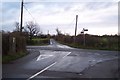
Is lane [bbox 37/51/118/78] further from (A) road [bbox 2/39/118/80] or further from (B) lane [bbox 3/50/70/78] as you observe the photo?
(B) lane [bbox 3/50/70/78]

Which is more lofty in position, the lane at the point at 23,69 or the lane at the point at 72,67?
the lane at the point at 23,69

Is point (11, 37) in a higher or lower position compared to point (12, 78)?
higher

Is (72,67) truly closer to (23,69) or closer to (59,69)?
(59,69)

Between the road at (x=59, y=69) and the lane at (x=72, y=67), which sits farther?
the lane at (x=72, y=67)

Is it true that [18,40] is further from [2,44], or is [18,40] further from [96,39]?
[96,39]

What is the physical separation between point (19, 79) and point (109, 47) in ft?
140

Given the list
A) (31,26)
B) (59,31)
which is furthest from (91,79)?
(59,31)

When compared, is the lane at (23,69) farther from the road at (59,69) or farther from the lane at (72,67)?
the lane at (72,67)

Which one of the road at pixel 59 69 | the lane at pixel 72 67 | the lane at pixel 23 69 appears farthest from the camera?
the lane at pixel 72 67

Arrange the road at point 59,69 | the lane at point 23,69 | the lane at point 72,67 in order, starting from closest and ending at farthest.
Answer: the lane at point 23,69, the road at point 59,69, the lane at point 72,67

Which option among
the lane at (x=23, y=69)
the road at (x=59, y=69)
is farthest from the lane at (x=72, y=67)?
the lane at (x=23, y=69)

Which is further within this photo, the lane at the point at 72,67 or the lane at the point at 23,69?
the lane at the point at 72,67

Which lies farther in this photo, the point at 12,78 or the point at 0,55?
the point at 0,55

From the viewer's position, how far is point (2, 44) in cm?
2333
